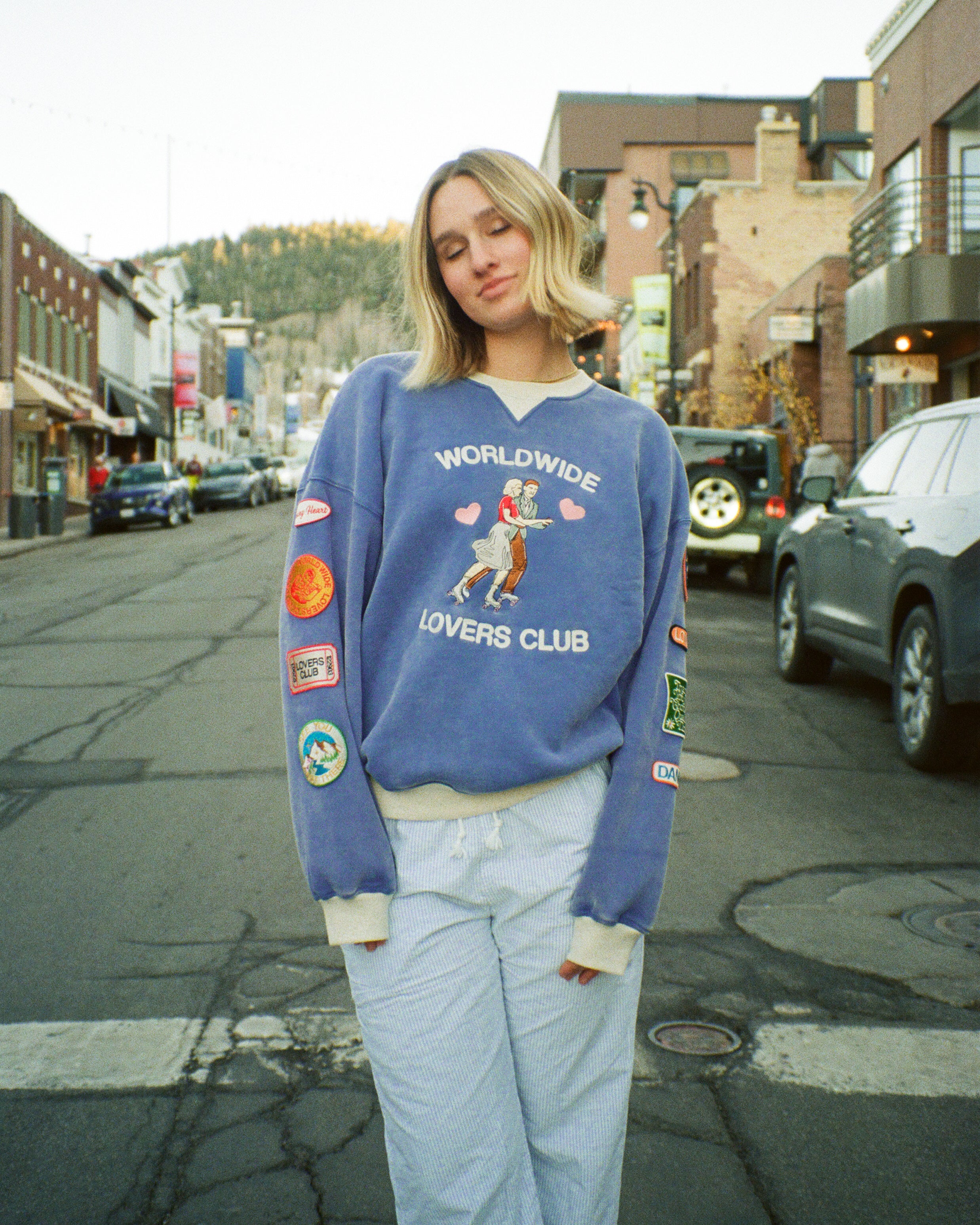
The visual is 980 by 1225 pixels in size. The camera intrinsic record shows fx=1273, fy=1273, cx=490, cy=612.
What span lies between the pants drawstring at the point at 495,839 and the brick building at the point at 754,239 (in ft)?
115

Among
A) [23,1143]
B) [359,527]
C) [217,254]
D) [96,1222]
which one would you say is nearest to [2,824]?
[23,1143]

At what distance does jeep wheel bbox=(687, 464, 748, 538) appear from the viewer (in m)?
15.1

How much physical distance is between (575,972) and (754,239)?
3803cm

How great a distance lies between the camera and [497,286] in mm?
2033

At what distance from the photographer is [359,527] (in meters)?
1.95

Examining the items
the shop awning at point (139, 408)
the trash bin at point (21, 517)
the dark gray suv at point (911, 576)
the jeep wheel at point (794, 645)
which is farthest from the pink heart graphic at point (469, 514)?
the shop awning at point (139, 408)

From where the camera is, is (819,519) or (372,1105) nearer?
(372,1105)

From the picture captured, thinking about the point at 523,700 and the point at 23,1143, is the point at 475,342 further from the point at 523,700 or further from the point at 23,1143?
the point at 23,1143

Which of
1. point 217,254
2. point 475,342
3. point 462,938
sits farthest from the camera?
point 217,254

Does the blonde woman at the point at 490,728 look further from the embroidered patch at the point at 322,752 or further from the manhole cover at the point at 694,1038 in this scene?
the manhole cover at the point at 694,1038

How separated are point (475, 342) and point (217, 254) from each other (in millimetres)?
176059

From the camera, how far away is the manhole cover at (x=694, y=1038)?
3449 mm

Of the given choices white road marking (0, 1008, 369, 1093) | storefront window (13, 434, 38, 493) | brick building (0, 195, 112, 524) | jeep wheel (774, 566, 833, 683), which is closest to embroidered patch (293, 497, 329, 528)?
white road marking (0, 1008, 369, 1093)

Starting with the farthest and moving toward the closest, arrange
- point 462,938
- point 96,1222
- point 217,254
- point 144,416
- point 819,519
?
point 217,254 → point 144,416 → point 819,519 → point 96,1222 → point 462,938
